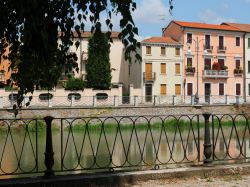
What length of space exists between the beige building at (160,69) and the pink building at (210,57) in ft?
3.25

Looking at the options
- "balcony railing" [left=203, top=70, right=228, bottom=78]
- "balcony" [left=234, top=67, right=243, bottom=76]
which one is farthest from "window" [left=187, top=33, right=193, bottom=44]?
"balcony" [left=234, top=67, right=243, bottom=76]

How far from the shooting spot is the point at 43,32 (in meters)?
3.54

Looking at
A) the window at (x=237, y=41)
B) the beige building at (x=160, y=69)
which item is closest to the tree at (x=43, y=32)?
the beige building at (x=160, y=69)

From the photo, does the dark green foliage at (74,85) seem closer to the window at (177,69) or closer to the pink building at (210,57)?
the window at (177,69)

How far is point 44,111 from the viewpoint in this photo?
→ 3162cm

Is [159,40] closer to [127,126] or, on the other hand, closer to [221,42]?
[221,42]

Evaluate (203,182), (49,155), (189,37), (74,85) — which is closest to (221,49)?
(189,37)

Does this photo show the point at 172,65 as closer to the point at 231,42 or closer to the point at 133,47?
the point at 231,42

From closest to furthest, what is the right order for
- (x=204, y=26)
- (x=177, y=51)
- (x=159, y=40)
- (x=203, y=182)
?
(x=203, y=182) < (x=159, y=40) < (x=177, y=51) < (x=204, y=26)

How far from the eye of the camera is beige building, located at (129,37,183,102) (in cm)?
4450

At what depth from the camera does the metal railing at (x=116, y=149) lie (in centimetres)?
684

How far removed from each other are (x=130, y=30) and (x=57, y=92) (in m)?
32.4

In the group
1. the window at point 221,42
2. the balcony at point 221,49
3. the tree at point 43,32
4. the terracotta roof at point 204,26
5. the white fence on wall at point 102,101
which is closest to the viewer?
the tree at point 43,32

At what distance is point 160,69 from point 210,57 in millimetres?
6678
